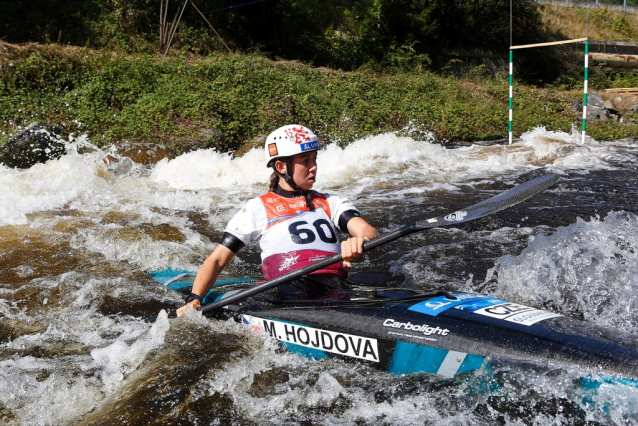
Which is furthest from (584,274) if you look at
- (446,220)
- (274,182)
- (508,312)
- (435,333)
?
(274,182)

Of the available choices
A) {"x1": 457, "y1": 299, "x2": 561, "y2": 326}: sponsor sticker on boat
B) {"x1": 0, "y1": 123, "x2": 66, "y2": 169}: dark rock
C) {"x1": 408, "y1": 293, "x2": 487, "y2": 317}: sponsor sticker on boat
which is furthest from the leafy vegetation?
{"x1": 457, "y1": 299, "x2": 561, "y2": 326}: sponsor sticker on boat

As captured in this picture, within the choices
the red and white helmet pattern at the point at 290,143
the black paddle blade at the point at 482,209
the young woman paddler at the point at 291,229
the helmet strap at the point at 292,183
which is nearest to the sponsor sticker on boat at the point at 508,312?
the black paddle blade at the point at 482,209

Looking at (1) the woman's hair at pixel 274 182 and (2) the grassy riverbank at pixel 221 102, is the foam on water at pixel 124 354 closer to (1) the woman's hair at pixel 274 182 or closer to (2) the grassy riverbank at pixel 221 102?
(1) the woman's hair at pixel 274 182

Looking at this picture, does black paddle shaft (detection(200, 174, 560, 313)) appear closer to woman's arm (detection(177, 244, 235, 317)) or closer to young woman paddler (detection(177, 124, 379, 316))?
young woman paddler (detection(177, 124, 379, 316))

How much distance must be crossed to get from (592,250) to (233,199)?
196 inches

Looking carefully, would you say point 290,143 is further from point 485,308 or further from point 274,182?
point 485,308

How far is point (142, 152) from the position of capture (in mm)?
9602

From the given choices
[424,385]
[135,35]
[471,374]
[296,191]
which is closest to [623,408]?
[471,374]

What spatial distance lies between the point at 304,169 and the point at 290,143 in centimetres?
19

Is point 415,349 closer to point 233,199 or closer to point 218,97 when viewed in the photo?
point 233,199

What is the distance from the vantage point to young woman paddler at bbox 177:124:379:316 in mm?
3549

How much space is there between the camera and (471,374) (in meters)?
2.64

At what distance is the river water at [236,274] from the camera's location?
2.70 meters

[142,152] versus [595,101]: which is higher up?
[595,101]
